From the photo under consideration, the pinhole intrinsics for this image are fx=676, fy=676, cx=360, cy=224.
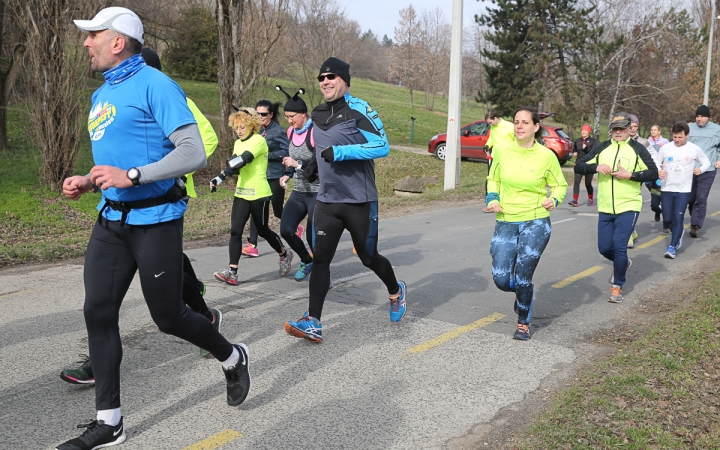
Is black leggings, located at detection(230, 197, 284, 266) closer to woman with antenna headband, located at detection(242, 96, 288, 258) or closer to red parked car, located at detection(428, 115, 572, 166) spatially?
woman with antenna headband, located at detection(242, 96, 288, 258)

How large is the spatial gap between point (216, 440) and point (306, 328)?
1603mm

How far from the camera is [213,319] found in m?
5.07

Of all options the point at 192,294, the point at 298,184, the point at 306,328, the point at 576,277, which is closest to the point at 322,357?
the point at 306,328

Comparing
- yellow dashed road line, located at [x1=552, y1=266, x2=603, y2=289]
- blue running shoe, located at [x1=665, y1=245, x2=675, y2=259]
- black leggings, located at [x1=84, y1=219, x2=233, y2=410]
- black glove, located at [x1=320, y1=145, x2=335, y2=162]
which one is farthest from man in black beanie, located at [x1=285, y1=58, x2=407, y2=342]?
blue running shoe, located at [x1=665, y1=245, x2=675, y2=259]

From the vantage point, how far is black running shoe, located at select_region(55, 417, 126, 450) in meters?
3.36

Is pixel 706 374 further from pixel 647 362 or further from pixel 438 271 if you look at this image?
pixel 438 271

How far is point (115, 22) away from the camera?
3277 mm

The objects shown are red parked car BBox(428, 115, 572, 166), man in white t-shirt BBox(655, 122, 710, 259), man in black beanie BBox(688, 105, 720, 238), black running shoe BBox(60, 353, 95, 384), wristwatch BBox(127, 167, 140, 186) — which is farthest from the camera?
red parked car BBox(428, 115, 572, 166)

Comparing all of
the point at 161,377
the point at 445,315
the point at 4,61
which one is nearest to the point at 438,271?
the point at 445,315

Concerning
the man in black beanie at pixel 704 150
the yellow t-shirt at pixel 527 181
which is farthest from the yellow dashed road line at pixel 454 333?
the man in black beanie at pixel 704 150

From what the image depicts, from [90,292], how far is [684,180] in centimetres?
870

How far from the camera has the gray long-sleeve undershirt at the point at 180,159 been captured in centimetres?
320

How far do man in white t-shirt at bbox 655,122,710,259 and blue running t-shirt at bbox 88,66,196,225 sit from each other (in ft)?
26.4

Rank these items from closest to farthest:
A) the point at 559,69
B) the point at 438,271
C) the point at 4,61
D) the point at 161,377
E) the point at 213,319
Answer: the point at 161,377 < the point at 213,319 < the point at 438,271 < the point at 4,61 < the point at 559,69
